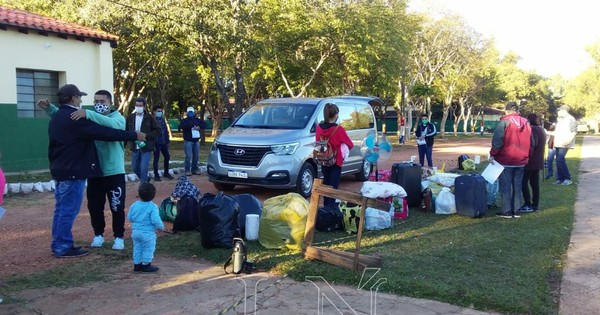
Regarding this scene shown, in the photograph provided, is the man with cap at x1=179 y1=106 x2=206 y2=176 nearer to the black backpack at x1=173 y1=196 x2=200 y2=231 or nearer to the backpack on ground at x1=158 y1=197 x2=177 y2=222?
the backpack on ground at x1=158 y1=197 x2=177 y2=222

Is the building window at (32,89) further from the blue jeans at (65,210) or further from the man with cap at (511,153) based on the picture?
the man with cap at (511,153)

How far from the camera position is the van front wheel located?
10070 millimetres

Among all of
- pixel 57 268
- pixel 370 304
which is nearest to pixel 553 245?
pixel 370 304

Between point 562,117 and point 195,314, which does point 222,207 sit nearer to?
point 195,314

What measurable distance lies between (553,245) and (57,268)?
5843 mm

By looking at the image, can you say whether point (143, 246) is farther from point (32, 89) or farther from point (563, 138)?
point (32, 89)

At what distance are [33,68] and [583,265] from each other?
13866mm

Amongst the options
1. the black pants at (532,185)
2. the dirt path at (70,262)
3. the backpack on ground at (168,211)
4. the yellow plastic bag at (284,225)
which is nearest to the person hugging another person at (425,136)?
the black pants at (532,185)

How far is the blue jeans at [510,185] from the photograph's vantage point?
8.49 m

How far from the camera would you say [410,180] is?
916 centimetres

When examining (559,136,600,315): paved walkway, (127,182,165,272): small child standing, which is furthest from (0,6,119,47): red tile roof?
(559,136,600,315): paved walkway

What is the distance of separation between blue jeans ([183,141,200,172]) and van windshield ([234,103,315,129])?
2.86m

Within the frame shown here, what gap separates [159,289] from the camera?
5.05 meters

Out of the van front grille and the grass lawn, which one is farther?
the van front grille
